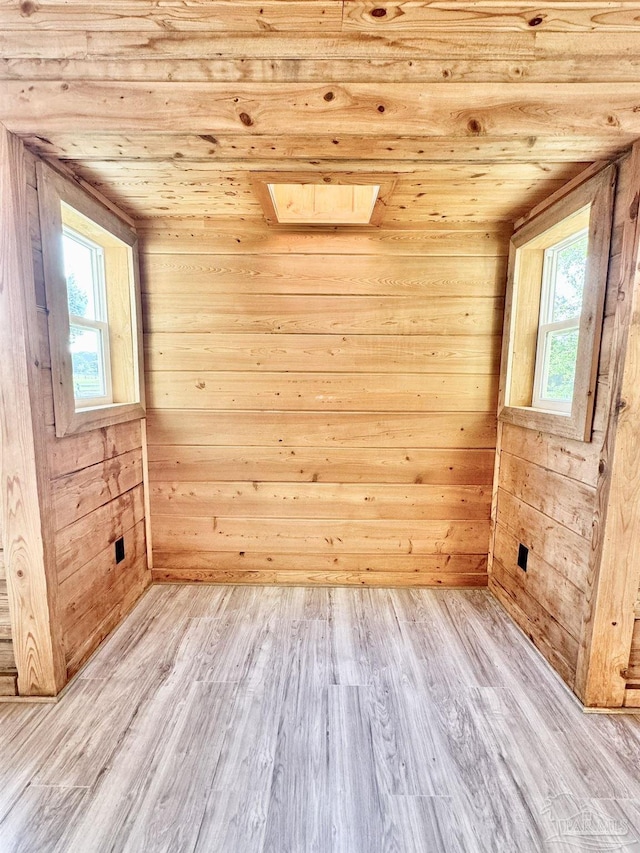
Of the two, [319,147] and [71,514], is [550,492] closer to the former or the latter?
[319,147]

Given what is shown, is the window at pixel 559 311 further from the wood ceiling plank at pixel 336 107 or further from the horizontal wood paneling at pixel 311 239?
the wood ceiling plank at pixel 336 107

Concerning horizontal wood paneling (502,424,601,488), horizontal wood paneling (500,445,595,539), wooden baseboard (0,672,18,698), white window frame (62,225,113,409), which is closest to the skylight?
white window frame (62,225,113,409)

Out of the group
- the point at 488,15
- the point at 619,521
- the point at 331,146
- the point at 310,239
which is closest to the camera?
the point at 488,15

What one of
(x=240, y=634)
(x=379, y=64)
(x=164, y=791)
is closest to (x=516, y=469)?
(x=240, y=634)

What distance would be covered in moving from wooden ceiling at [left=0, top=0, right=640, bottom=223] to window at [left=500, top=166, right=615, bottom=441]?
350mm

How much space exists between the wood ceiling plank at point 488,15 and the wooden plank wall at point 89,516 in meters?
1.26

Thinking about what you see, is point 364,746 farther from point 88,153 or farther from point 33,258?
point 88,153

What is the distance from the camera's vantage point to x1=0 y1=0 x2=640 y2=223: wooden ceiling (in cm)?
A: 115

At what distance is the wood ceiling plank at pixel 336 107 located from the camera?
119 cm

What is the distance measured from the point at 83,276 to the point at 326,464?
5.41 ft

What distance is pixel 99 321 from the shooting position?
200cm

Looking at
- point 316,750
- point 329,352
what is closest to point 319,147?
point 329,352

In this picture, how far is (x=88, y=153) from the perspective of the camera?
4.49 feet

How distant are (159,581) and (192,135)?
2309 mm
